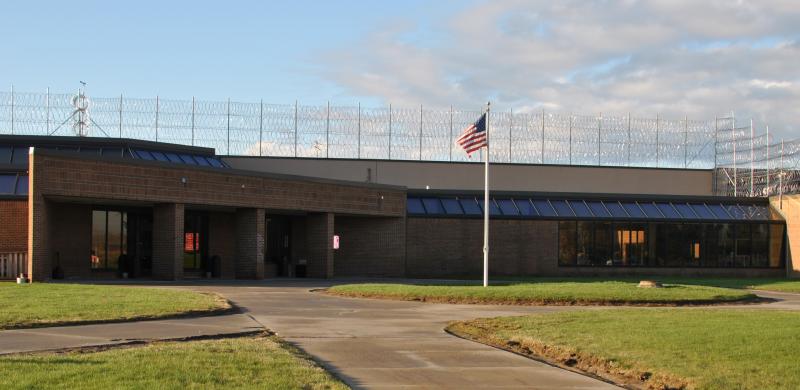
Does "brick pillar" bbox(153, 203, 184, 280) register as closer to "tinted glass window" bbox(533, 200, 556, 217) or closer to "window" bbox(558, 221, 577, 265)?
"tinted glass window" bbox(533, 200, 556, 217)

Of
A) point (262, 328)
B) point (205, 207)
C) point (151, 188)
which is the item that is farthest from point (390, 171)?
point (262, 328)

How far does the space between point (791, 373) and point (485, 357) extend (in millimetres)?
4477

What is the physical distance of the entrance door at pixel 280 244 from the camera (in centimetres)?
4556

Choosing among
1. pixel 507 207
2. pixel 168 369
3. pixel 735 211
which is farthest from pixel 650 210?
pixel 168 369

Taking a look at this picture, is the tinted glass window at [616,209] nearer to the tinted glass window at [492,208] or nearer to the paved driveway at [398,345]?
the tinted glass window at [492,208]

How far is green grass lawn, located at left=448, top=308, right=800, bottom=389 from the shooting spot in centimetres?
Result: 1195

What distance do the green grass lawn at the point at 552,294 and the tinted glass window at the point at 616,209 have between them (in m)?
19.7

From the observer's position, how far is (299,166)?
53.9 m

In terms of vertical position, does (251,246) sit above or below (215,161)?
below

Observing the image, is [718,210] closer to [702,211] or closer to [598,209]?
[702,211]

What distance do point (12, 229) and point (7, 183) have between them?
7.53 feet

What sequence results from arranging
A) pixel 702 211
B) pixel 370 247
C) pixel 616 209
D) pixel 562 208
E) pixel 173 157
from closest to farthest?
pixel 173 157, pixel 370 247, pixel 562 208, pixel 616 209, pixel 702 211

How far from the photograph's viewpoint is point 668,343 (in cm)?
1472

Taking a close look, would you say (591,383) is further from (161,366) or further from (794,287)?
(794,287)
